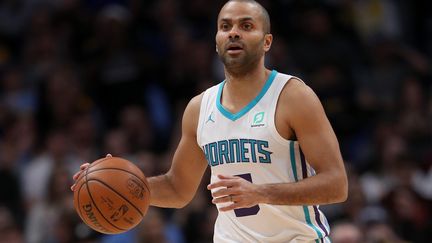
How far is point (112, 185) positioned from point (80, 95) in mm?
5972

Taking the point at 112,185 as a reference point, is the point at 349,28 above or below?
above

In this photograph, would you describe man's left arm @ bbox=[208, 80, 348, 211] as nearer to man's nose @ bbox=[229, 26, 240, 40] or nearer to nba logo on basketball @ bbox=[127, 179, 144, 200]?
man's nose @ bbox=[229, 26, 240, 40]

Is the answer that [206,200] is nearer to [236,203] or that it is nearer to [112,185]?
[112,185]

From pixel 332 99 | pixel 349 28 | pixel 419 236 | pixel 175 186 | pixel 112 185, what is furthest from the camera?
pixel 349 28

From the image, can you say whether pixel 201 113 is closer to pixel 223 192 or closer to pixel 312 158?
pixel 312 158

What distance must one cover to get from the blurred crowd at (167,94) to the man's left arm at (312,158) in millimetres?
3805

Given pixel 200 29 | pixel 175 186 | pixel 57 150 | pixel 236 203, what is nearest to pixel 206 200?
pixel 57 150

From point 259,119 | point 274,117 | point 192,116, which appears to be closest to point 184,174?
point 192,116

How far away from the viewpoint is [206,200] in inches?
409

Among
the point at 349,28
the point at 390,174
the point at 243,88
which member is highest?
the point at 349,28

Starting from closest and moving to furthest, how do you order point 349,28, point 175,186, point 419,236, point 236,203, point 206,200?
1. point 236,203
2. point 175,186
3. point 419,236
4. point 206,200
5. point 349,28

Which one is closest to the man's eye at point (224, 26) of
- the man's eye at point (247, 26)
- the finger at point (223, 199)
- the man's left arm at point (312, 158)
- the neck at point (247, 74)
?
the man's eye at point (247, 26)

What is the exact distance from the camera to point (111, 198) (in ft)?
19.5

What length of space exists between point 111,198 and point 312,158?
49.8 inches
